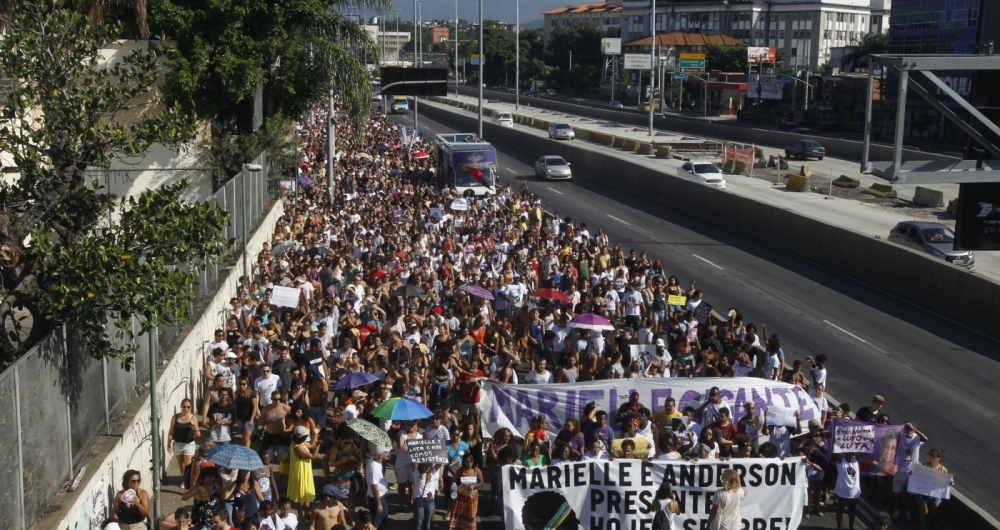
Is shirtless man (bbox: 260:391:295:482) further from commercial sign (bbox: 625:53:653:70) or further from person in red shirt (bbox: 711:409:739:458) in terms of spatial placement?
commercial sign (bbox: 625:53:653:70)

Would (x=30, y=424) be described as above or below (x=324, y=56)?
below

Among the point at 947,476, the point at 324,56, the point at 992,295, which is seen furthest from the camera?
the point at 324,56

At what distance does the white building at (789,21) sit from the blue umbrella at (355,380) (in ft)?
429

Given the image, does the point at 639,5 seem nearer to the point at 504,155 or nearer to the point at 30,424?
the point at 504,155

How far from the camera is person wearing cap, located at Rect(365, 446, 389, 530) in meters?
11.5

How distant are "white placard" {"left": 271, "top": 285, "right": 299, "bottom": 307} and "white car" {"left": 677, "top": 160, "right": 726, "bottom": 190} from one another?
27949 mm

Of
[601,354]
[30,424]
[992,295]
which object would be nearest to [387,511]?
[30,424]

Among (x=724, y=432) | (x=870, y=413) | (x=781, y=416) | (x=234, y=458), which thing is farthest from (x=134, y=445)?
(x=870, y=413)

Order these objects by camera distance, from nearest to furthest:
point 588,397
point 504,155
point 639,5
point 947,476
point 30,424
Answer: point 30,424
point 947,476
point 588,397
point 504,155
point 639,5

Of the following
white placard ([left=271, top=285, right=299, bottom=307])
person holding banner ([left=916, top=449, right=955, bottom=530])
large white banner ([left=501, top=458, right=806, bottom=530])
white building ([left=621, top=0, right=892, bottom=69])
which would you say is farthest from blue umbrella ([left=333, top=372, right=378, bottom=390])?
white building ([left=621, top=0, right=892, bottom=69])

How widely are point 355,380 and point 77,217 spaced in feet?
13.2

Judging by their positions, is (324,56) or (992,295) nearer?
(992,295)

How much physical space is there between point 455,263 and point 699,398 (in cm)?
1004

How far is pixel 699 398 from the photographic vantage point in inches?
540
